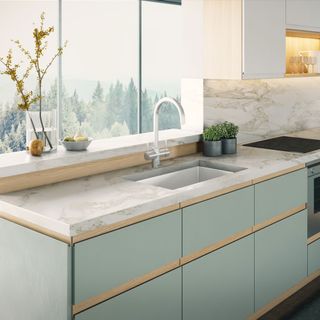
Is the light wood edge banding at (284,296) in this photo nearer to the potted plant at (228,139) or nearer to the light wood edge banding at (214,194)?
the light wood edge banding at (214,194)

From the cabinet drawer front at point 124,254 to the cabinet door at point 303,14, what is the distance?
1990 millimetres

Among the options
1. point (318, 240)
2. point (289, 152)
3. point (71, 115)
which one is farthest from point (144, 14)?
point (318, 240)

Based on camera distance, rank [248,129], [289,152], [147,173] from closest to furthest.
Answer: [147,173] < [289,152] < [248,129]

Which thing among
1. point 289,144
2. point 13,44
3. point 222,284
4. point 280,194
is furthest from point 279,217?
point 13,44

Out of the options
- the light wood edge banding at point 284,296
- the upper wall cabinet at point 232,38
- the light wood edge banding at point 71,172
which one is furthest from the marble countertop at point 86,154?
the light wood edge banding at point 284,296

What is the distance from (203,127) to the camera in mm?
3785

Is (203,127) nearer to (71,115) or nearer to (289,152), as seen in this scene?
(289,152)

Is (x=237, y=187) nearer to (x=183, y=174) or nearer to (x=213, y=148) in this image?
(x=183, y=174)

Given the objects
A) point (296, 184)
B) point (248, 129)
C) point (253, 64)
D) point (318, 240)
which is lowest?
point (318, 240)

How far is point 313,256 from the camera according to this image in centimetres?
372

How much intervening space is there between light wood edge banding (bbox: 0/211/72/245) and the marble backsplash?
1.80 meters

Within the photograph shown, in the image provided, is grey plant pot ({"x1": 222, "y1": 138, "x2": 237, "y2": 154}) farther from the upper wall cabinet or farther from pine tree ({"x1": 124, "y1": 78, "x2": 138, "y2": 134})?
pine tree ({"x1": 124, "y1": 78, "x2": 138, "y2": 134})

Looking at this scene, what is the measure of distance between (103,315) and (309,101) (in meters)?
3.28

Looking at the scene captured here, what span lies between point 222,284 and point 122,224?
2.85ft
